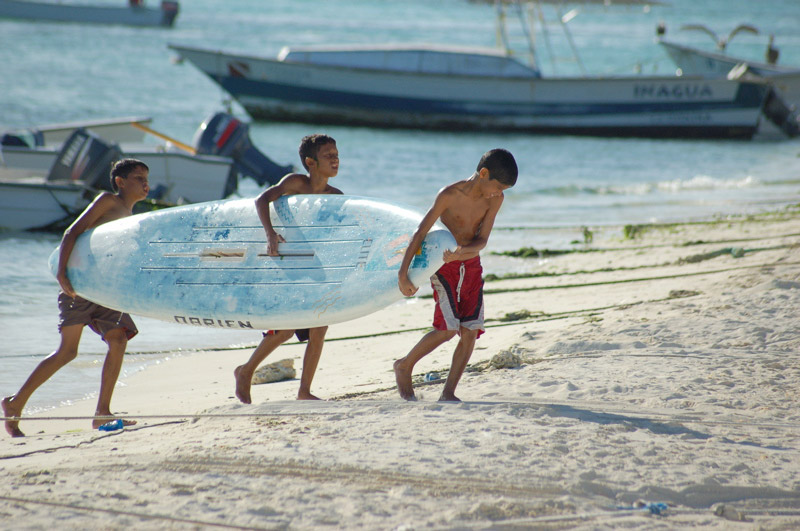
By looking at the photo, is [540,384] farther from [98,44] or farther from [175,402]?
[98,44]

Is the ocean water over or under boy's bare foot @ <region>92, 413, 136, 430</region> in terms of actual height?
over

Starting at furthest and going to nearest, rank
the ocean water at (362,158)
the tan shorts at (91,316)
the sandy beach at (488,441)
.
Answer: the ocean water at (362,158) → the tan shorts at (91,316) → the sandy beach at (488,441)

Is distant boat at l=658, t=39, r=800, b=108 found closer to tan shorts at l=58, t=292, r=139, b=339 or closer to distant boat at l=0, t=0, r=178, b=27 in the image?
tan shorts at l=58, t=292, r=139, b=339

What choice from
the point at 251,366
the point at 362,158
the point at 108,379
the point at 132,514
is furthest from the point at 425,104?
the point at 132,514

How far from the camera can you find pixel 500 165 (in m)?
3.69

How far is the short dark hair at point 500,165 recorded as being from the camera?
368 cm

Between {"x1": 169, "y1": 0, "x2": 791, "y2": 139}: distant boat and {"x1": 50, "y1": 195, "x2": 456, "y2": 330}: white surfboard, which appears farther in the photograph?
{"x1": 169, "y1": 0, "x2": 791, "y2": 139}: distant boat

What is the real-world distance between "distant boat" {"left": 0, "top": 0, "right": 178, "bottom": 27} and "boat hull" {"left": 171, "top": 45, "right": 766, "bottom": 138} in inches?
1267

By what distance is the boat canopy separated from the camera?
2067 cm

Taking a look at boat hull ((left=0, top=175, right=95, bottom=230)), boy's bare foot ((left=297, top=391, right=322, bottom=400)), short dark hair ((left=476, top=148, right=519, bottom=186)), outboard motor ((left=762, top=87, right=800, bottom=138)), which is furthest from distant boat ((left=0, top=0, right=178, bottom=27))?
short dark hair ((left=476, top=148, right=519, bottom=186))

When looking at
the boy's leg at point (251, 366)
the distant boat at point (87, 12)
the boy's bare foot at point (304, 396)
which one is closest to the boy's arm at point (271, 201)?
the boy's leg at point (251, 366)

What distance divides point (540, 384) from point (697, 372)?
0.81 metres

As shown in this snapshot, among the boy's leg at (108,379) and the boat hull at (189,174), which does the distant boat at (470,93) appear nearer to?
the boat hull at (189,174)

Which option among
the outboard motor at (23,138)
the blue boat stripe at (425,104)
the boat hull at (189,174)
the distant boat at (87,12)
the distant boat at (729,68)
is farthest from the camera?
A: the distant boat at (87,12)
